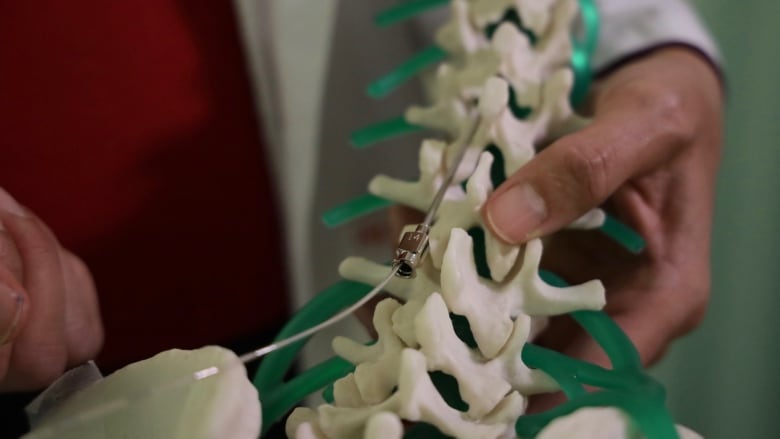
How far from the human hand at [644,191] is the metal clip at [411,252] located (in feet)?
0.18

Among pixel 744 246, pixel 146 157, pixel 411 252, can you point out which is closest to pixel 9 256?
pixel 411 252

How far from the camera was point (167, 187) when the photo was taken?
0.54 m

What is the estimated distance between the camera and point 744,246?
0.83 m

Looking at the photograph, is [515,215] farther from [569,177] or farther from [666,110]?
[666,110]

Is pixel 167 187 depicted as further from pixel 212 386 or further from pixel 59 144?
pixel 212 386

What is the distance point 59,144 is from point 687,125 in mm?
403

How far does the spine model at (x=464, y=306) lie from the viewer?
9.9 inches

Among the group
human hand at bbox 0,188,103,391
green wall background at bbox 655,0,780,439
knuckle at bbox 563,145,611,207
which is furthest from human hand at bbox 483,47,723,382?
green wall background at bbox 655,0,780,439

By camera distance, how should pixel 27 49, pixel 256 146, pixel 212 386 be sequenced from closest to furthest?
1. pixel 212 386
2. pixel 27 49
3. pixel 256 146

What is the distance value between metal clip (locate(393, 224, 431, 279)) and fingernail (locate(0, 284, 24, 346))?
139 mm

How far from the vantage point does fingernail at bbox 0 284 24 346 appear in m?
0.24

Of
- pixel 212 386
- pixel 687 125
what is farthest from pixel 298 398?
pixel 687 125

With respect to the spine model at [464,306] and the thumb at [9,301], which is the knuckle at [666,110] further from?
the thumb at [9,301]

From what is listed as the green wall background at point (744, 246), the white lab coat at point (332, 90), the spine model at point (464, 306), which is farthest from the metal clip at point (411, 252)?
the green wall background at point (744, 246)
